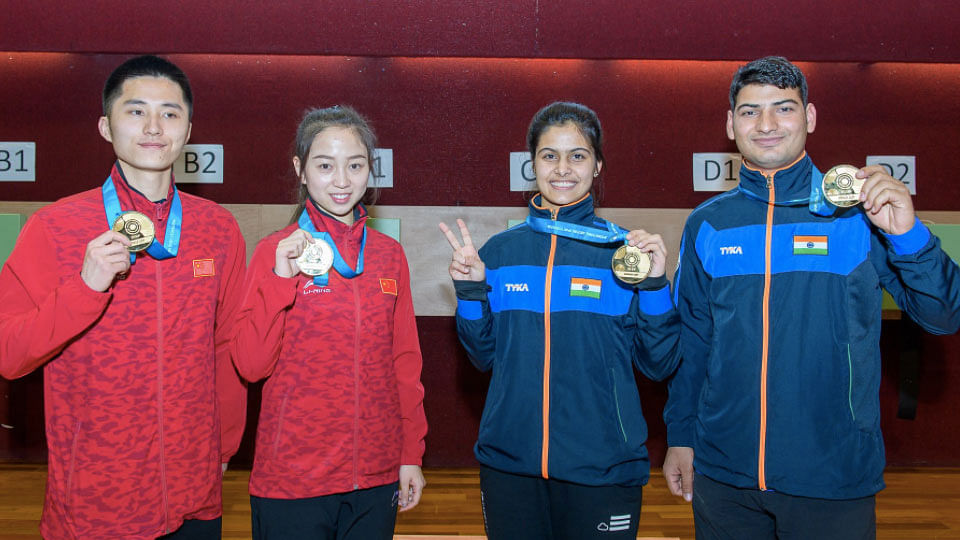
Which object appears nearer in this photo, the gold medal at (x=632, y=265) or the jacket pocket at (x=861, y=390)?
the jacket pocket at (x=861, y=390)

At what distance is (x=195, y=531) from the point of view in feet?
6.08

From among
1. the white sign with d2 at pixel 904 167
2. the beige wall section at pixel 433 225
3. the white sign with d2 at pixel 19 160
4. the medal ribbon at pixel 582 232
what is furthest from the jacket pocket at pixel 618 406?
the white sign with d2 at pixel 19 160

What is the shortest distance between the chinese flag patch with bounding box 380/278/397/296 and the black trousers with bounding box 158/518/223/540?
0.80m

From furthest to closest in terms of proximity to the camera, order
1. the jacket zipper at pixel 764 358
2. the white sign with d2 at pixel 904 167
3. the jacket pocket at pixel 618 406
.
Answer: the white sign with d2 at pixel 904 167 → the jacket pocket at pixel 618 406 → the jacket zipper at pixel 764 358

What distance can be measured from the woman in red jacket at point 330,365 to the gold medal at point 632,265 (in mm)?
700

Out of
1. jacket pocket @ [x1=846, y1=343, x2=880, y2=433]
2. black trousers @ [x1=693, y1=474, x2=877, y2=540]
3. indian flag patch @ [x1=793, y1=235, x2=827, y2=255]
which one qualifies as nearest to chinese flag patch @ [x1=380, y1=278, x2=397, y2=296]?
black trousers @ [x1=693, y1=474, x2=877, y2=540]

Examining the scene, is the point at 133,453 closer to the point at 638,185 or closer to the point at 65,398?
the point at 65,398

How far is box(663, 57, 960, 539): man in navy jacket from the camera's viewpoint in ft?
5.76

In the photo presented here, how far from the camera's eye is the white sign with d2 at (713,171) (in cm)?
443

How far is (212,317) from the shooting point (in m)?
Result: 1.90

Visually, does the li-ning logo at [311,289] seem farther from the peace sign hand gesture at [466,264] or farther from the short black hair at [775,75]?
the short black hair at [775,75]

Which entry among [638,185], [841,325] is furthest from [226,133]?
[841,325]

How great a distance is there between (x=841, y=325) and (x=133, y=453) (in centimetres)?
184

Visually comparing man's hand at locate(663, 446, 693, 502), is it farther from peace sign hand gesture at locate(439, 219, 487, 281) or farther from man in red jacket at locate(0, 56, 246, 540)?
man in red jacket at locate(0, 56, 246, 540)
